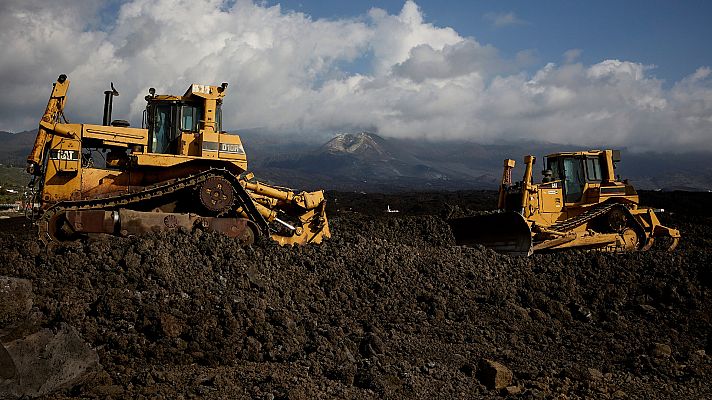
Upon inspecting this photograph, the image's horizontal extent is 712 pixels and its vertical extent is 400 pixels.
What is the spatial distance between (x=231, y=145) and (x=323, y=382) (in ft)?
20.5

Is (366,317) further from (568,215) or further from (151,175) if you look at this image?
(568,215)

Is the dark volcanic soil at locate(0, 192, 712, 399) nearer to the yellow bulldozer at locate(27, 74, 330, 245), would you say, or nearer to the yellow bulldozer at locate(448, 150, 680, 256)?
the yellow bulldozer at locate(27, 74, 330, 245)

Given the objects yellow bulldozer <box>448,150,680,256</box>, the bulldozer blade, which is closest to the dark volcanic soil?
the bulldozer blade

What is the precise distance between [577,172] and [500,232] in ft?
10.0

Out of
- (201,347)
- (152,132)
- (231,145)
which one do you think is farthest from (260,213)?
(201,347)

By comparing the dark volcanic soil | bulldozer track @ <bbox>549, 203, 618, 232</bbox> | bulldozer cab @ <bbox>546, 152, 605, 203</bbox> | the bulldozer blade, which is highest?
bulldozer cab @ <bbox>546, 152, 605, 203</bbox>

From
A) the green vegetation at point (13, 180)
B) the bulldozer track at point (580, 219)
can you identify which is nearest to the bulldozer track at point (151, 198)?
the bulldozer track at point (580, 219)

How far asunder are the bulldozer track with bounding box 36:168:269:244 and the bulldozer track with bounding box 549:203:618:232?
24.3ft

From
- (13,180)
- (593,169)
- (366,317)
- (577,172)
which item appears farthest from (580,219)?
(13,180)

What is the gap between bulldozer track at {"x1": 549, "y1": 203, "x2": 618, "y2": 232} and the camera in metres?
14.3

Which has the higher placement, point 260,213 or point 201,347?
point 260,213

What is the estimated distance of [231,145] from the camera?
11242 mm

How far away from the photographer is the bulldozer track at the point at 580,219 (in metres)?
14.3

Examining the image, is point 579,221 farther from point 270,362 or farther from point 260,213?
point 270,362
